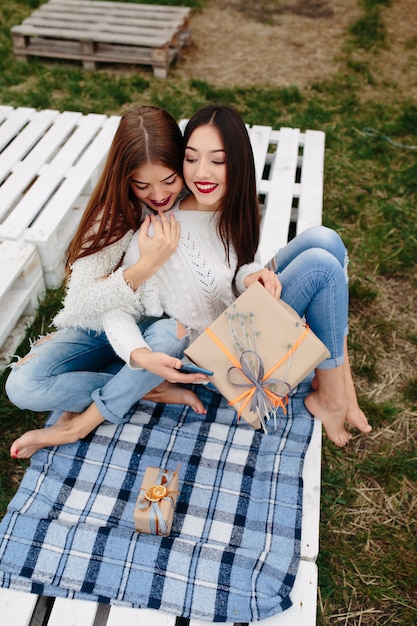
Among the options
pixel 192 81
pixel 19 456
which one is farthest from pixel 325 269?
pixel 192 81

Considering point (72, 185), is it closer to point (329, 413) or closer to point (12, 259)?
point (12, 259)

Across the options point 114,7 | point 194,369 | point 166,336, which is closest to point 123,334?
point 166,336

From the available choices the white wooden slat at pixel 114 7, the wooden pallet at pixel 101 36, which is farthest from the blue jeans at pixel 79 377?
the white wooden slat at pixel 114 7

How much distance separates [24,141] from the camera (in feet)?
11.1

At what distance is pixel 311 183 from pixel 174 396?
1.63 meters

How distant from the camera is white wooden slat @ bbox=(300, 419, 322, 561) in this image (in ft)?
5.96

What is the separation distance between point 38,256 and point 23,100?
2.48 m

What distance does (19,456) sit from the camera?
2.08m

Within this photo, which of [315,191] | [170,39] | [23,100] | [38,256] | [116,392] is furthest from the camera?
[170,39]

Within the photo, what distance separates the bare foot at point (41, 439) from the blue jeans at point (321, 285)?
96 centimetres

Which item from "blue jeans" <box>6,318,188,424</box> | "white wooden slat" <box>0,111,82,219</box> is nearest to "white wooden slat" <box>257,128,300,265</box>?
"blue jeans" <box>6,318,188,424</box>

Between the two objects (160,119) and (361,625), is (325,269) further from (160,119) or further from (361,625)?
(361,625)

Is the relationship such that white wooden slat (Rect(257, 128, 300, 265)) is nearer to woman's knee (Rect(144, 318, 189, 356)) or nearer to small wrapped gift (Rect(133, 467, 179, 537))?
woman's knee (Rect(144, 318, 189, 356))

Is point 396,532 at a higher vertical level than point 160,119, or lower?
lower
